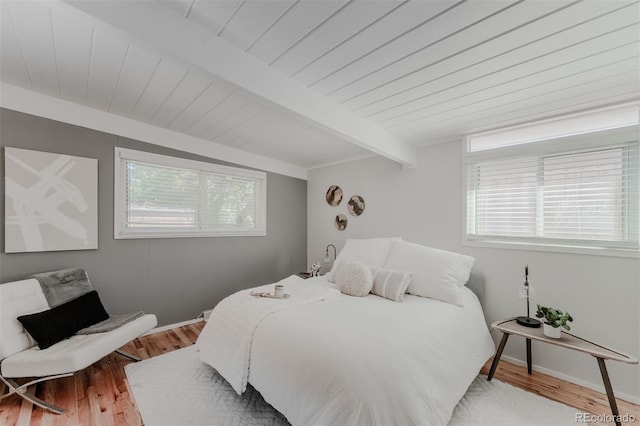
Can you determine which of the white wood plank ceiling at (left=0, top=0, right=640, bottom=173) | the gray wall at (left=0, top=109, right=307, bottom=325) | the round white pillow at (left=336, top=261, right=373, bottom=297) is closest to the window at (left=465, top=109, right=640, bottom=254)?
the white wood plank ceiling at (left=0, top=0, right=640, bottom=173)

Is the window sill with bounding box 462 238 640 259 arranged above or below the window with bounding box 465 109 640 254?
below

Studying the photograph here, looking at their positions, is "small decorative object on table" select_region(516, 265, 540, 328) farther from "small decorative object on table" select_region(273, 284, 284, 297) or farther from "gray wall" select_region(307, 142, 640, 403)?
"small decorative object on table" select_region(273, 284, 284, 297)

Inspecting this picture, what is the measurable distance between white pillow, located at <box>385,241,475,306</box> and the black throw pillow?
2715 millimetres

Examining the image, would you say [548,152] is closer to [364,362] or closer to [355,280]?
[355,280]

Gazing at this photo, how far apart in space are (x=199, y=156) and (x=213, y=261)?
52.9 inches

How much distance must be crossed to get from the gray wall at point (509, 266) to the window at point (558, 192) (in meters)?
0.14

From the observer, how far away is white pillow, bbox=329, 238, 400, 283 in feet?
9.24

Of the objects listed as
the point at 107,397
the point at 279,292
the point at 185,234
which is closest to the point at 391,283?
the point at 279,292

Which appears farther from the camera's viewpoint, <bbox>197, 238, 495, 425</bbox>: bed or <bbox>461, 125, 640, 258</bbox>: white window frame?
<bbox>461, 125, 640, 258</bbox>: white window frame

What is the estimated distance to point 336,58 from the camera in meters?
1.56

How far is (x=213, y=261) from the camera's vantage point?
3.41 meters

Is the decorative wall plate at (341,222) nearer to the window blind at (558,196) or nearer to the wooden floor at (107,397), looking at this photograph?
the window blind at (558,196)

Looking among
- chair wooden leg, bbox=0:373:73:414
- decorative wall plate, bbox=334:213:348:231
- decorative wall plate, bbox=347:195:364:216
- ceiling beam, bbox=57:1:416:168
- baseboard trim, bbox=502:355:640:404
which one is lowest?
baseboard trim, bbox=502:355:640:404

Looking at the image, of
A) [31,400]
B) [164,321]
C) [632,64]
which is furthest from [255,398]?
[632,64]
